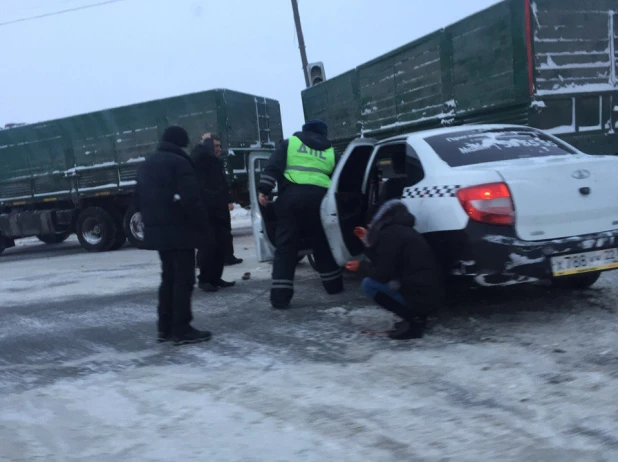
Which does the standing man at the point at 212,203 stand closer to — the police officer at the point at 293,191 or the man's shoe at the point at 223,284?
the man's shoe at the point at 223,284

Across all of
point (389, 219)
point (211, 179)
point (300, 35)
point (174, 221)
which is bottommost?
point (389, 219)

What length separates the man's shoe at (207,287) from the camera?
21.3ft

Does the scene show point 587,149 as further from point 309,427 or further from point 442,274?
point 309,427

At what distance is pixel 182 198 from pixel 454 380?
2153mm

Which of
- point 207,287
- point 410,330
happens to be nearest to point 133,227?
point 207,287

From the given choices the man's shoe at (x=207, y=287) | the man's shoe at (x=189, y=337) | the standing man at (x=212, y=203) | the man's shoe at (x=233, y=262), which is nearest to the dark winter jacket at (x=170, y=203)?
the man's shoe at (x=189, y=337)

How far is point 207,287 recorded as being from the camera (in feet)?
21.3

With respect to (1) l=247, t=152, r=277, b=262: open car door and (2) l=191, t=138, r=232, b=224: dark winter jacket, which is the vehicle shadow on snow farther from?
(1) l=247, t=152, r=277, b=262: open car door

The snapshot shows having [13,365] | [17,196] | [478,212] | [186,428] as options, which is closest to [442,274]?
[478,212]

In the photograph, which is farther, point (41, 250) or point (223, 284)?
point (41, 250)

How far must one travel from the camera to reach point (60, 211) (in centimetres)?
1309

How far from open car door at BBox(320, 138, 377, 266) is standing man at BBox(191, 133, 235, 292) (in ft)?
4.86

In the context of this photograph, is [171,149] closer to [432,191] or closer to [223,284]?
[432,191]

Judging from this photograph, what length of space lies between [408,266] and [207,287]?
3100mm
